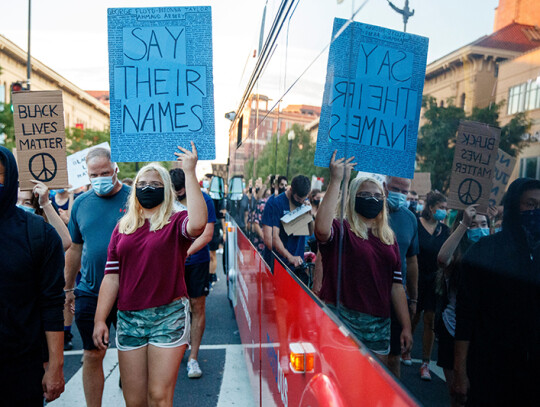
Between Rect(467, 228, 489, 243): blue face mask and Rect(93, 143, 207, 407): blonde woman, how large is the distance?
84.6 inches

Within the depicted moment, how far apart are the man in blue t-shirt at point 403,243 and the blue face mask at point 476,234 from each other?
0.24 meters

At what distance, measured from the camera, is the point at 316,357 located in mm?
2100

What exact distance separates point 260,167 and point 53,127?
5.92ft

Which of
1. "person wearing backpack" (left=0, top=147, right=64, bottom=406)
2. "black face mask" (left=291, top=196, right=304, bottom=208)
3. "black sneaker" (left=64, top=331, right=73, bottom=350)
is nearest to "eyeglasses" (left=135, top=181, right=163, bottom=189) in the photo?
"person wearing backpack" (left=0, top=147, right=64, bottom=406)

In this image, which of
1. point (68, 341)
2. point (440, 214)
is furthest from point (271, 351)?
point (68, 341)

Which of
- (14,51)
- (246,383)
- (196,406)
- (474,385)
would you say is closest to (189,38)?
(474,385)

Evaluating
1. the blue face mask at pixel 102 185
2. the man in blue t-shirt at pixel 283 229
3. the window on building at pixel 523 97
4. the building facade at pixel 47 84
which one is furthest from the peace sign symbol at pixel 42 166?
the building facade at pixel 47 84

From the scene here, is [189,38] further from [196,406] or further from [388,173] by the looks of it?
[196,406]

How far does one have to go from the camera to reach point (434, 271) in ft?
4.04

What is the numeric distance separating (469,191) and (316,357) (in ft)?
3.89

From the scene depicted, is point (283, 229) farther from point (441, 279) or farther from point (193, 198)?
point (441, 279)

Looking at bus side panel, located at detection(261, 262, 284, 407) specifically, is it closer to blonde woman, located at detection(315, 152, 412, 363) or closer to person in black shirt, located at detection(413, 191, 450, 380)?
blonde woman, located at detection(315, 152, 412, 363)

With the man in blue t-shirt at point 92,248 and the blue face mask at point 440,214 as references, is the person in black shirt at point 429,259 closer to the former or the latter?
the blue face mask at point 440,214

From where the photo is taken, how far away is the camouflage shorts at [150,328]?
3.19 meters
